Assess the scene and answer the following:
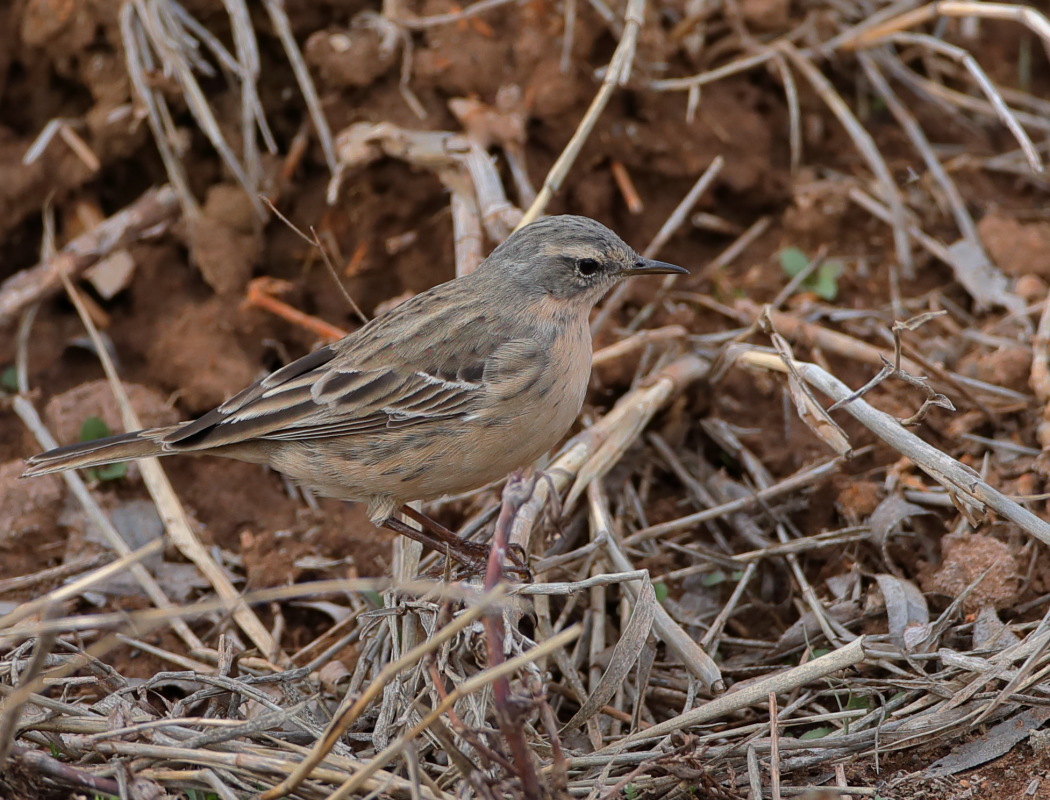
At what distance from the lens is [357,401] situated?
17.8ft

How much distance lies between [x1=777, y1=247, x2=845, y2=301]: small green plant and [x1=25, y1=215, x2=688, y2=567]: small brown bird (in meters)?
1.80

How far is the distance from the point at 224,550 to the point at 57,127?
3.19 meters

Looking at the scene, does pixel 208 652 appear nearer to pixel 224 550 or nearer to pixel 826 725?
pixel 224 550

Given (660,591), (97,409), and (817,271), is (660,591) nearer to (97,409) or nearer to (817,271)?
(817,271)

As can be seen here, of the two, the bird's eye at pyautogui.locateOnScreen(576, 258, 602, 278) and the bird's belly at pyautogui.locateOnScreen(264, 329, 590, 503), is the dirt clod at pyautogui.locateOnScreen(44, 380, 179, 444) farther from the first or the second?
the bird's eye at pyautogui.locateOnScreen(576, 258, 602, 278)

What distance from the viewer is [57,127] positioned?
7309 mm

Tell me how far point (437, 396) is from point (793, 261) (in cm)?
315

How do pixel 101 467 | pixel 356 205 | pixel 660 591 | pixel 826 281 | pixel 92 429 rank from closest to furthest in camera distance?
pixel 660 591
pixel 101 467
pixel 92 429
pixel 826 281
pixel 356 205

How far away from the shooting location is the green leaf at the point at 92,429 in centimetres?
657

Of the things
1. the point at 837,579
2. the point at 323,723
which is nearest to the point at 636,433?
the point at 837,579

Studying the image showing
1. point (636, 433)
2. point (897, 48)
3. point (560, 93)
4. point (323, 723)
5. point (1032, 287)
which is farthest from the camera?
point (897, 48)

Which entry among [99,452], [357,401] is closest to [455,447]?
[357,401]

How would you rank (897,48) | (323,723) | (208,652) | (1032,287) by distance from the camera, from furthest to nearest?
(897,48), (1032,287), (208,652), (323,723)

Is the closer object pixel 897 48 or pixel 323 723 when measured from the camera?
pixel 323 723
